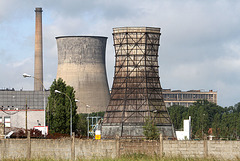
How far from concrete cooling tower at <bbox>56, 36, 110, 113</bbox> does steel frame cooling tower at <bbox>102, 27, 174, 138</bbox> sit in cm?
4211

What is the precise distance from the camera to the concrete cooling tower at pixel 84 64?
14850cm

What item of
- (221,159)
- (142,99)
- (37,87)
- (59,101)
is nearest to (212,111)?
(37,87)

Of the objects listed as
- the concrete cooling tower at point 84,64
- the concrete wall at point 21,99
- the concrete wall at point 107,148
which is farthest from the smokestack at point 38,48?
the concrete wall at point 107,148

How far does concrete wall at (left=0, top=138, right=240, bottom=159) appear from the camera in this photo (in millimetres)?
33531

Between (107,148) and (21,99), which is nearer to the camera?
(107,148)

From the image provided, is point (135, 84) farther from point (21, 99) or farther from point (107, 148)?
point (21, 99)

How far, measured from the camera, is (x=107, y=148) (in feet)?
112

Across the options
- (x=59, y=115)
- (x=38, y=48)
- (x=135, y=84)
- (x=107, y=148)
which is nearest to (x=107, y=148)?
(x=107, y=148)

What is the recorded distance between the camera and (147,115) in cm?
10406

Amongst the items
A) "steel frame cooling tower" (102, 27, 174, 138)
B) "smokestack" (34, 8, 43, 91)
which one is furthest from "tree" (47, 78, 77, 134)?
"smokestack" (34, 8, 43, 91)

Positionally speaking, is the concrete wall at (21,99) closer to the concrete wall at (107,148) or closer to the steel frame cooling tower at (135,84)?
the steel frame cooling tower at (135,84)

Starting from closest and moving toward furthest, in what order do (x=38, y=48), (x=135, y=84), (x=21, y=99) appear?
(x=135, y=84), (x=38, y=48), (x=21, y=99)

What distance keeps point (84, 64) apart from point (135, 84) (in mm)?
47051

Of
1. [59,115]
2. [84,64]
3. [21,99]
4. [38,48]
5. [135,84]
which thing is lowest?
[59,115]
